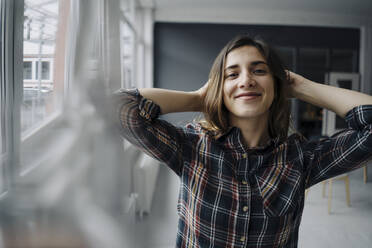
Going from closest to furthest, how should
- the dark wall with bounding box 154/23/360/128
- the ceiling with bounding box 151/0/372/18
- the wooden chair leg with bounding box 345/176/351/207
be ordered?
the wooden chair leg with bounding box 345/176/351/207 → the dark wall with bounding box 154/23/360/128 → the ceiling with bounding box 151/0/372/18

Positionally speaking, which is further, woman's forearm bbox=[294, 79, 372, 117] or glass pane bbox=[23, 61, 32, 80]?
woman's forearm bbox=[294, 79, 372, 117]

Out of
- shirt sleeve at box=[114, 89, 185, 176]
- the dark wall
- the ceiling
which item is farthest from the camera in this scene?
the ceiling

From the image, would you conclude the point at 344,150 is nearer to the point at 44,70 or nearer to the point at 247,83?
the point at 247,83

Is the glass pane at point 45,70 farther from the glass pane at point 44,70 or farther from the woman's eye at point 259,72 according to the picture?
the woman's eye at point 259,72

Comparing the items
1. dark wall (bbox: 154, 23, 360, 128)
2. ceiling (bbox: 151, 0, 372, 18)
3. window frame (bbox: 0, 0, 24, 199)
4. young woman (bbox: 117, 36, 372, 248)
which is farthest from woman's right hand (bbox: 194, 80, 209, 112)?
ceiling (bbox: 151, 0, 372, 18)

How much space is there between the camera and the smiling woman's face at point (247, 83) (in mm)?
272

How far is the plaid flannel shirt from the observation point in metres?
0.29

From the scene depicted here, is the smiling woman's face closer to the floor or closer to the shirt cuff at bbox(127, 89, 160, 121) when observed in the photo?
the shirt cuff at bbox(127, 89, 160, 121)

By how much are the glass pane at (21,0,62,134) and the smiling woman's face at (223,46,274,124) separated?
232 millimetres

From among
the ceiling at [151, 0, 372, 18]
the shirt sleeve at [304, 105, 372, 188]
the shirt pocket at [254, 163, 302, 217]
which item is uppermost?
the ceiling at [151, 0, 372, 18]

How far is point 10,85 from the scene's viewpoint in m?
0.07

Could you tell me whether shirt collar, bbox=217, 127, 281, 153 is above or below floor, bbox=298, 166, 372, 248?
above

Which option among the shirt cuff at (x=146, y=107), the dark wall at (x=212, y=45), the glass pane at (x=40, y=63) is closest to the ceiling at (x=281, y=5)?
the dark wall at (x=212, y=45)

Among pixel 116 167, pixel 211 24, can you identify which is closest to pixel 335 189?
pixel 116 167
